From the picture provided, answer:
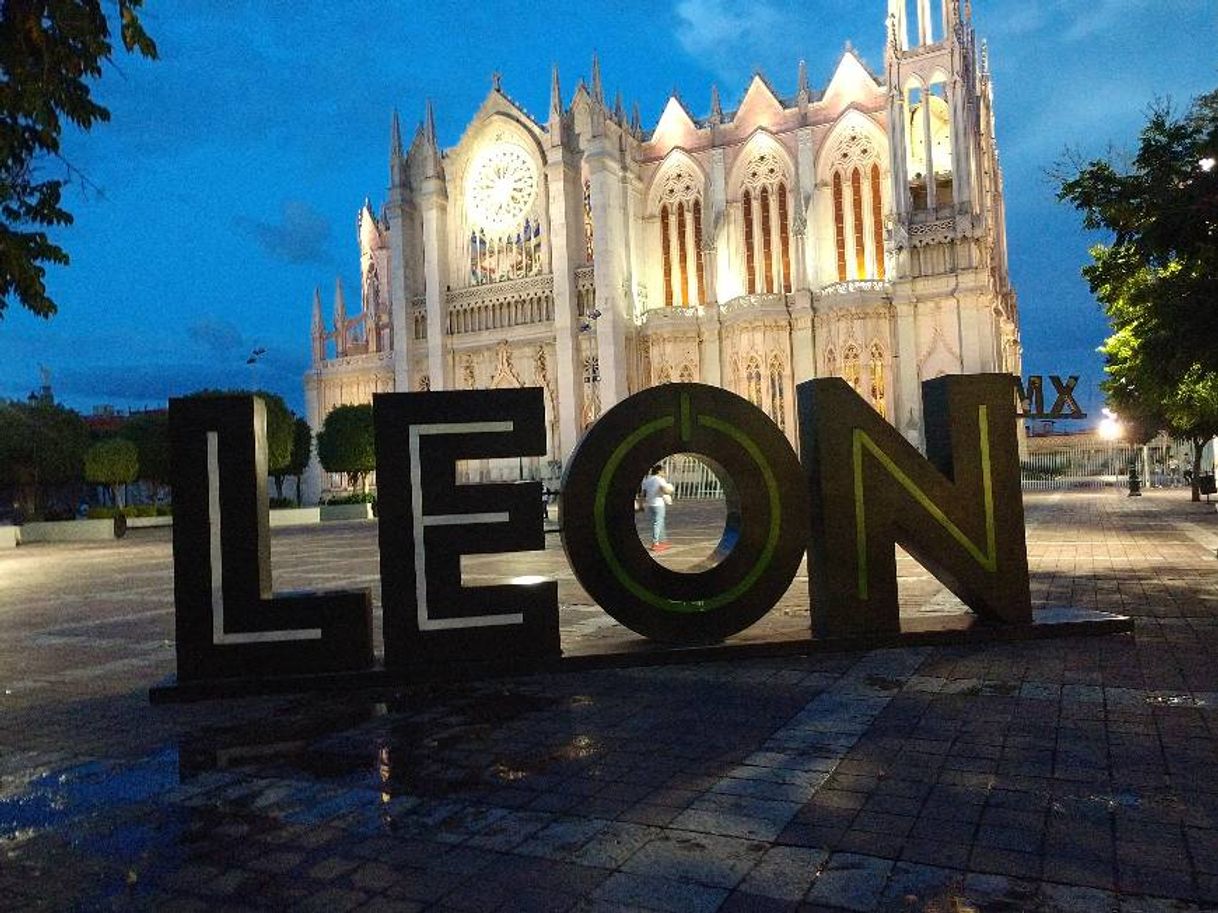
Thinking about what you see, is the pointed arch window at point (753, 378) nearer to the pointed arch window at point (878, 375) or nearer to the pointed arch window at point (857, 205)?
the pointed arch window at point (878, 375)

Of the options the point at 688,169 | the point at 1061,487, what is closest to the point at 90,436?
the point at 688,169

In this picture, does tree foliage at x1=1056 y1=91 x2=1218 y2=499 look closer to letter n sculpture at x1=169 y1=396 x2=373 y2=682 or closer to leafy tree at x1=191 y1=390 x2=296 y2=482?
letter n sculpture at x1=169 y1=396 x2=373 y2=682

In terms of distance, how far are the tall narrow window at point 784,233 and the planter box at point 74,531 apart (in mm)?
30565

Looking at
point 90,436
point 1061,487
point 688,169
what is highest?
point 688,169

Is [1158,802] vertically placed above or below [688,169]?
below

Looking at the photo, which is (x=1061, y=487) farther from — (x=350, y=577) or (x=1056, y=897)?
(x=1056, y=897)

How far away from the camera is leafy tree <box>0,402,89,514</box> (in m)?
37.3

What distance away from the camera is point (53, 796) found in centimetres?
448

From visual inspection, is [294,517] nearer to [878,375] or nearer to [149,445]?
Result: [149,445]

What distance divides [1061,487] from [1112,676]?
144 feet

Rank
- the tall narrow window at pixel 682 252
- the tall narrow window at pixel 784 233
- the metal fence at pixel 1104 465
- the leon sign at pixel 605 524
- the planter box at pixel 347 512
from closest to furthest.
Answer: the leon sign at pixel 605 524 < the planter box at pixel 347 512 < the tall narrow window at pixel 784 233 < the metal fence at pixel 1104 465 < the tall narrow window at pixel 682 252

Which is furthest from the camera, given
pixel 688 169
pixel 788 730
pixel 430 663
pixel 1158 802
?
pixel 688 169

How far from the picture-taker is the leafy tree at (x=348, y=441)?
4278 cm

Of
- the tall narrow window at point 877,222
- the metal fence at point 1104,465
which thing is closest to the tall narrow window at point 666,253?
the tall narrow window at point 877,222
